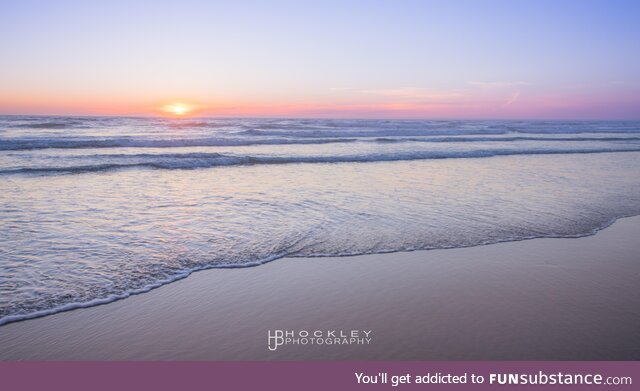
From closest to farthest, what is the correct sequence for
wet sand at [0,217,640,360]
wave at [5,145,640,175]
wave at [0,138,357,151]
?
1. wet sand at [0,217,640,360]
2. wave at [5,145,640,175]
3. wave at [0,138,357,151]

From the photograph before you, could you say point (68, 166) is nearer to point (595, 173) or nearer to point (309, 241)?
point (309, 241)

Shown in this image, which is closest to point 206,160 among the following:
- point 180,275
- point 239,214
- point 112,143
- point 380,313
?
point 112,143

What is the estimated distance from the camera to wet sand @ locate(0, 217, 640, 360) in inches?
147

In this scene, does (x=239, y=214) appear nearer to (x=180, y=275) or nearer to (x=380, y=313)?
(x=180, y=275)

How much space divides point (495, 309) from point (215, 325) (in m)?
2.88

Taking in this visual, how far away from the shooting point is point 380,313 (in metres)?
4.39

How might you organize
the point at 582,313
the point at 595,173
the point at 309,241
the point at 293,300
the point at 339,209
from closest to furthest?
1. the point at 582,313
2. the point at 293,300
3. the point at 309,241
4. the point at 339,209
5. the point at 595,173

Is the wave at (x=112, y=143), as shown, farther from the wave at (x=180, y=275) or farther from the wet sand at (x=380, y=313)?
the wet sand at (x=380, y=313)

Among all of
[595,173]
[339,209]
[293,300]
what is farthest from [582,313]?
[595,173]

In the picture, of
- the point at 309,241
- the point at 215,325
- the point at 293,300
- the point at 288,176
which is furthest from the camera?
the point at 288,176

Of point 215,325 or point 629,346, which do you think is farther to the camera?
point 215,325

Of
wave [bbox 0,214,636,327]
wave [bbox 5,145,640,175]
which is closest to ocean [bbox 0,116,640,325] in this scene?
wave [bbox 0,214,636,327]

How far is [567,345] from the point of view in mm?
3830

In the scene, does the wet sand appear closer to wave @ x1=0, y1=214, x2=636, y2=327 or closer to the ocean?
wave @ x1=0, y1=214, x2=636, y2=327
